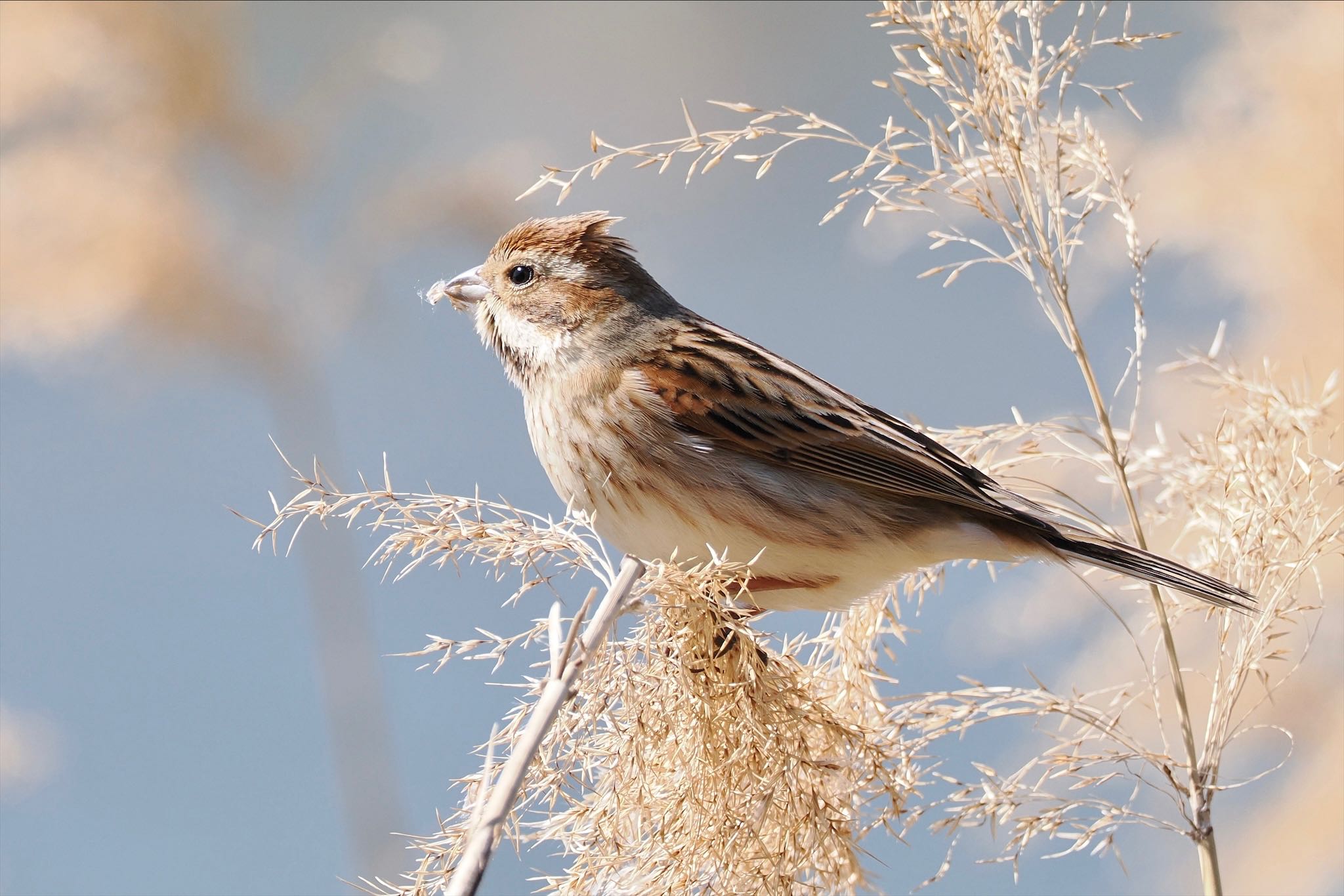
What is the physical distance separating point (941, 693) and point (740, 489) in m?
0.48

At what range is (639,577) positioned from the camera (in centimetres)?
132

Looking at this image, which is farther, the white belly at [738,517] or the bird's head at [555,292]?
the bird's head at [555,292]

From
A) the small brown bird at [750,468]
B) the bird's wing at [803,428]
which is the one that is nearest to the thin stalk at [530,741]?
the small brown bird at [750,468]

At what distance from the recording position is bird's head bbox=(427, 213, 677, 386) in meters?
2.29

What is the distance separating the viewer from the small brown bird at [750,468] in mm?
2000

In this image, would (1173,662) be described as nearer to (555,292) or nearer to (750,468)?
(750,468)

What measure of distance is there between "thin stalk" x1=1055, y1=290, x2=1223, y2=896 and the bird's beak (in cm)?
113

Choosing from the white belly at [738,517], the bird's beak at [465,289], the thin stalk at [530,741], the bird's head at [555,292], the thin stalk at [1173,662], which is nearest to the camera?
the thin stalk at [530,741]

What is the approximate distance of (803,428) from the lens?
214cm

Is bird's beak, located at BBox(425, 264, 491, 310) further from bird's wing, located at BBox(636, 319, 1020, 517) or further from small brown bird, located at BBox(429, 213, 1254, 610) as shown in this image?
bird's wing, located at BBox(636, 319, 1020, 517)

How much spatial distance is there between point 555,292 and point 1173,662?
50.1 inches

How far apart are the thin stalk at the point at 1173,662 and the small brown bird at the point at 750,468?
0.40ft

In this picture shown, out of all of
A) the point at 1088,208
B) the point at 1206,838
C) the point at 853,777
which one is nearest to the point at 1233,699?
the point at 1206,838

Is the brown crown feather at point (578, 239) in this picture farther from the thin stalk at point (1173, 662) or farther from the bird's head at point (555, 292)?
the thin stalk at point (1173, 662)
